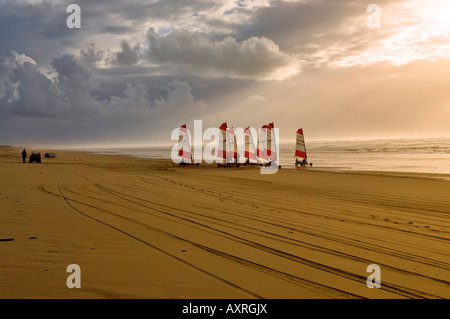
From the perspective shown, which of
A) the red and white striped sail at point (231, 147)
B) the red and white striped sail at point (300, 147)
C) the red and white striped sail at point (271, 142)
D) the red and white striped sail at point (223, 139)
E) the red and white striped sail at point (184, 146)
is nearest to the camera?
the red and white striped sail at point (231, 147)

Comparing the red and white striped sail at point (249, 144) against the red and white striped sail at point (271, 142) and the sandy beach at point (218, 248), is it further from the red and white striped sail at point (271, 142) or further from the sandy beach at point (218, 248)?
the sandy beach at point (218, 248)

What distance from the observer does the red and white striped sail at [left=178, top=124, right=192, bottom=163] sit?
3675 centimetres

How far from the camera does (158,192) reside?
1333 cm

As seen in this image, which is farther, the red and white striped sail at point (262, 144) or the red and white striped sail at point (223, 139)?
the red and white striped sail at point (262, 144)

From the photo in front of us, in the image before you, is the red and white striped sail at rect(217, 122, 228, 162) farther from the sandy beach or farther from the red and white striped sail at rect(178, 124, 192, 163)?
the sandy beach

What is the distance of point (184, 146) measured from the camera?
37469 millimetres

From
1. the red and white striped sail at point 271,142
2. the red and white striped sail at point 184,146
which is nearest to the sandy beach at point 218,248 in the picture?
the red and white striped sail at point 184,146

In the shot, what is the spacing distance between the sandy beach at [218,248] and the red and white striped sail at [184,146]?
25.6m

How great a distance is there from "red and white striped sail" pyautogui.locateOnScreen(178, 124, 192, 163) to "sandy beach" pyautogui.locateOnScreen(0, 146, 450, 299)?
2563 cm

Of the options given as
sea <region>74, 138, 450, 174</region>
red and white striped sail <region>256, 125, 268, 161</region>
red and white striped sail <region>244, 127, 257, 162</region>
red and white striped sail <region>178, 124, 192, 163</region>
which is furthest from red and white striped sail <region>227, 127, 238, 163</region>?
sea <region>74, 138, 450, 174</region>

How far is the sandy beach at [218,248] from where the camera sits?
14.0 ft
